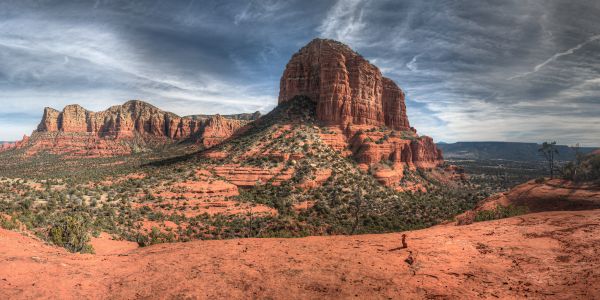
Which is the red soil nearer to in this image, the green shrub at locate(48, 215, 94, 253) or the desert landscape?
the desert landscape

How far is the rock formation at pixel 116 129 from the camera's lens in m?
129

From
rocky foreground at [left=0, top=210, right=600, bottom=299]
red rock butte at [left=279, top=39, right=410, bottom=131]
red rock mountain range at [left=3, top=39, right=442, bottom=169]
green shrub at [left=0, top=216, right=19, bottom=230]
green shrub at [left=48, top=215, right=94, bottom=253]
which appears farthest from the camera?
red rock butte at [left=279, top=39, right=410, bottom=131]

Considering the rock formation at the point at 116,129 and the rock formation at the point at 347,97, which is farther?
the rock formation at the point at 116,129

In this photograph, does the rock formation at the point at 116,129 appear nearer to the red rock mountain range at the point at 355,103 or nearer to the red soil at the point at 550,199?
the red rock mountain range at the point at 355,103

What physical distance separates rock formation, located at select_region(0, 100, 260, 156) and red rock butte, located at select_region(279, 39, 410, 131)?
73.7 metres

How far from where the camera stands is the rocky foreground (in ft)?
27.7

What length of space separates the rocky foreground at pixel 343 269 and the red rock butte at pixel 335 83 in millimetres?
50065

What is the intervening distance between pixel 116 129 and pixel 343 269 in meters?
173

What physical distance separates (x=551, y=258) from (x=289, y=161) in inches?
1635

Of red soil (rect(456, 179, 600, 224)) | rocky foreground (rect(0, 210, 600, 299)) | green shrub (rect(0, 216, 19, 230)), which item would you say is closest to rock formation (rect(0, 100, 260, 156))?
green shrub (rect(0, 216, 19, 230))

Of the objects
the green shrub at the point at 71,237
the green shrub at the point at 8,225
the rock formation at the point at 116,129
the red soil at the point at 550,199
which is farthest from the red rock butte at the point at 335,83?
the rock formation at the point at 116,129

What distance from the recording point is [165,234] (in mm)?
26344

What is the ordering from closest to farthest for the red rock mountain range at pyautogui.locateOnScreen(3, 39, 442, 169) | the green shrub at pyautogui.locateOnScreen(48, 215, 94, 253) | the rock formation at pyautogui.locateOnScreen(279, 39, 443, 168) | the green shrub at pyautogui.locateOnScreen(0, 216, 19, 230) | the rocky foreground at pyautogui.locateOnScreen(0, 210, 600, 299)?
the rocky foreground at pyautogui.locateOnScreen(0, 210, 600, 299) < the green shrub at pyautogui.locateOnScreen(0, 216, 19, 230) < the green shrub at pyautogui.locateOnScreen(48, 215, 94, 253) < the rock formation at pyautogui.locateOnScreen(279, 39, 443, 168) < the red rock mountain range at pyautogui.locateOnScreen(3, 39, 442, 169)

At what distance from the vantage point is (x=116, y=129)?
146750 millimetres
